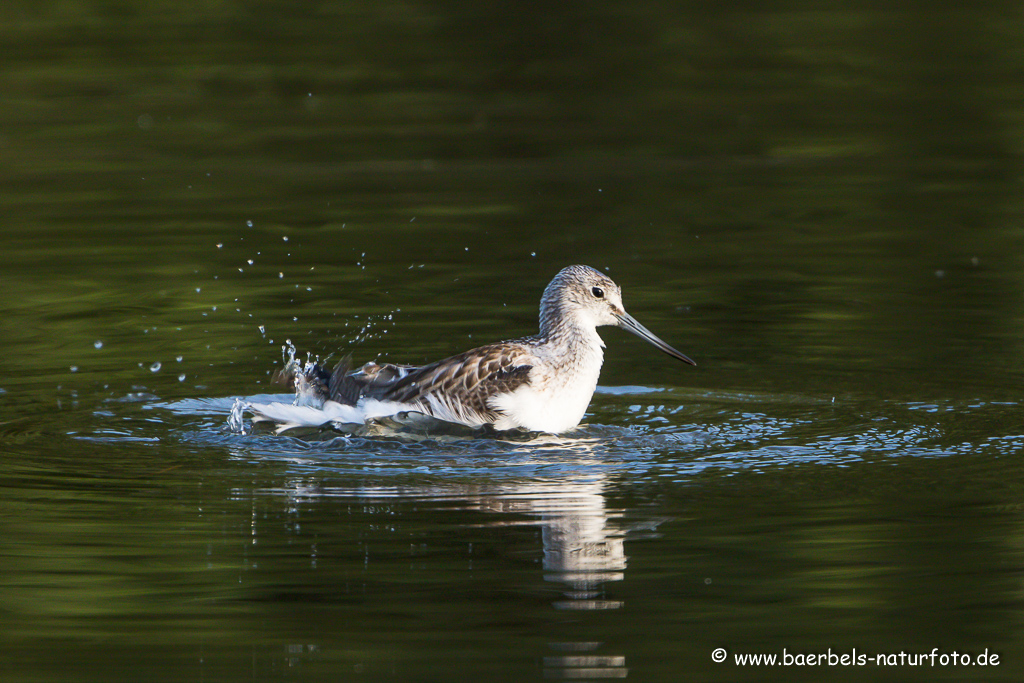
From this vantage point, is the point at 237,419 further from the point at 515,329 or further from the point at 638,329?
the point at 515,329

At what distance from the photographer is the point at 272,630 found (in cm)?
617

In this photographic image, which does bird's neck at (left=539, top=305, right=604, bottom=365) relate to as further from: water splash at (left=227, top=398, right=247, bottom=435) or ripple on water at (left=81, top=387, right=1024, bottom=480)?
water splash at (left=227, top=398, right=247, bottom=435)

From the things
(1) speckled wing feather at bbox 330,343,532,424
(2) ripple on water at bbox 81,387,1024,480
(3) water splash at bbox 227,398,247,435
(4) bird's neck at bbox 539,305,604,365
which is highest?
(4) bird's neck at bbox 539,305,604,365

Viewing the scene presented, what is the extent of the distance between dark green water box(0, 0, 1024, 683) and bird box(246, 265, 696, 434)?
22 cm

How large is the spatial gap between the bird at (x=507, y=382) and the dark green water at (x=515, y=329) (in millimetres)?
219

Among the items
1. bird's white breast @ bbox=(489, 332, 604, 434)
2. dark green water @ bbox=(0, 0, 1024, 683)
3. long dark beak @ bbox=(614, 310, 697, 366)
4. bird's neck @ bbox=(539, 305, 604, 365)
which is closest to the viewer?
dark green water @ bbox=(0, 0, 1024, 683)

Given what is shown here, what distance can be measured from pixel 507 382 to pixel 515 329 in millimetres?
2786

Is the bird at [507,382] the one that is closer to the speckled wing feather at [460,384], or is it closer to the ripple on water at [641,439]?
the speckled wing feather at [460,384]

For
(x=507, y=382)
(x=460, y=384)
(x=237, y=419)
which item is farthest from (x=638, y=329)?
Result: (x=237, y=419)

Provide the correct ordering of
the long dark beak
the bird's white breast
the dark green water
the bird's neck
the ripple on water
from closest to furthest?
the dark green water
the ripple on water
the bird's white breast
the bird's neck
the long dark beak

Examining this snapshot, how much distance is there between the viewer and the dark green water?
6297 mm

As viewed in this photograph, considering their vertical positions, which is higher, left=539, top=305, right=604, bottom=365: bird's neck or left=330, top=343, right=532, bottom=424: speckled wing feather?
left=539, top=305, right=604, bottom=365: bird's neck

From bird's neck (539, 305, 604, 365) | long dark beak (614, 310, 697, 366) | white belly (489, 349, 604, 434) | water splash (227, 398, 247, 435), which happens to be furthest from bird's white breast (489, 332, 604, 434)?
water splash (227, 398, 247, 435)

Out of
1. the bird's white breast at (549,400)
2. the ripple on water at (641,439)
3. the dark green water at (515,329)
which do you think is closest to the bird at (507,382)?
the bird's white breast at (549,400)
